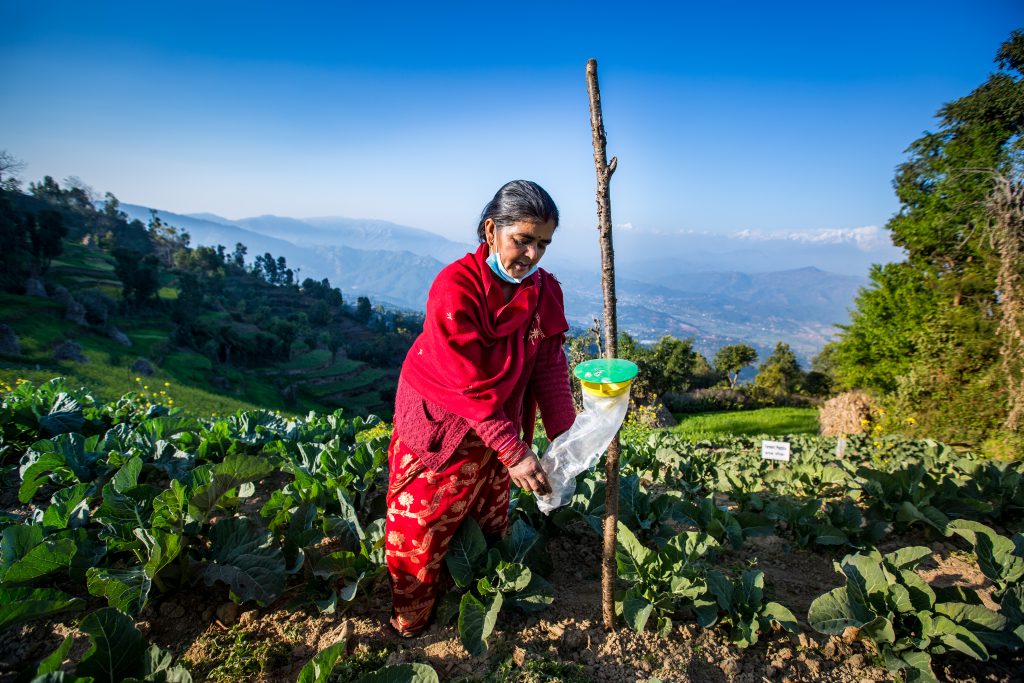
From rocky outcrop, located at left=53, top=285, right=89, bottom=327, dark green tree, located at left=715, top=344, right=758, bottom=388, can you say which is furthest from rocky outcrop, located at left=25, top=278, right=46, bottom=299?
dark green tree, located at left=715, top=344, right=758, bottom=388

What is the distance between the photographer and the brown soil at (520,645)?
6.45 ft

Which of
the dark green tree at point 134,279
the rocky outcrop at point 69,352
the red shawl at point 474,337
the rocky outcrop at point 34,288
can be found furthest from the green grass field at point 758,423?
the rocky outcrop at point 34,288

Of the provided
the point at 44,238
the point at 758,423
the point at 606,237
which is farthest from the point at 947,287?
the point at 44,238

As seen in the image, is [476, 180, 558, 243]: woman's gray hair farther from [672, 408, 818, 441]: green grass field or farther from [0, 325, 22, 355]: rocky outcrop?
[0, 325, 22, 355]: rocky outcrop

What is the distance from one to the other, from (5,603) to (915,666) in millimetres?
3201

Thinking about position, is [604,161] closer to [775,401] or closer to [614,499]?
[614,499]

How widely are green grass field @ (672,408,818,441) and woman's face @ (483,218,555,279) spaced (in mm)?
19235

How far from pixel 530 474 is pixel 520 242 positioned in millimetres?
882

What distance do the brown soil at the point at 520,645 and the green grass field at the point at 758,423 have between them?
18.5m

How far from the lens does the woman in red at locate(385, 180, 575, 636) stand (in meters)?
1.89

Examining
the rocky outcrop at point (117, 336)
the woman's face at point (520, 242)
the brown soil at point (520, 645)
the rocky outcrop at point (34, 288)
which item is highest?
the woman's face at point (520, 242)

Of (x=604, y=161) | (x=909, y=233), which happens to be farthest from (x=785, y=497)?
(x=909, y=233)

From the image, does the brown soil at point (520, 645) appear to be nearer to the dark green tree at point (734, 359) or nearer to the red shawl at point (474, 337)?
the red shawl at point (474, 337)

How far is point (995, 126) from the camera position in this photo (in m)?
16.5
